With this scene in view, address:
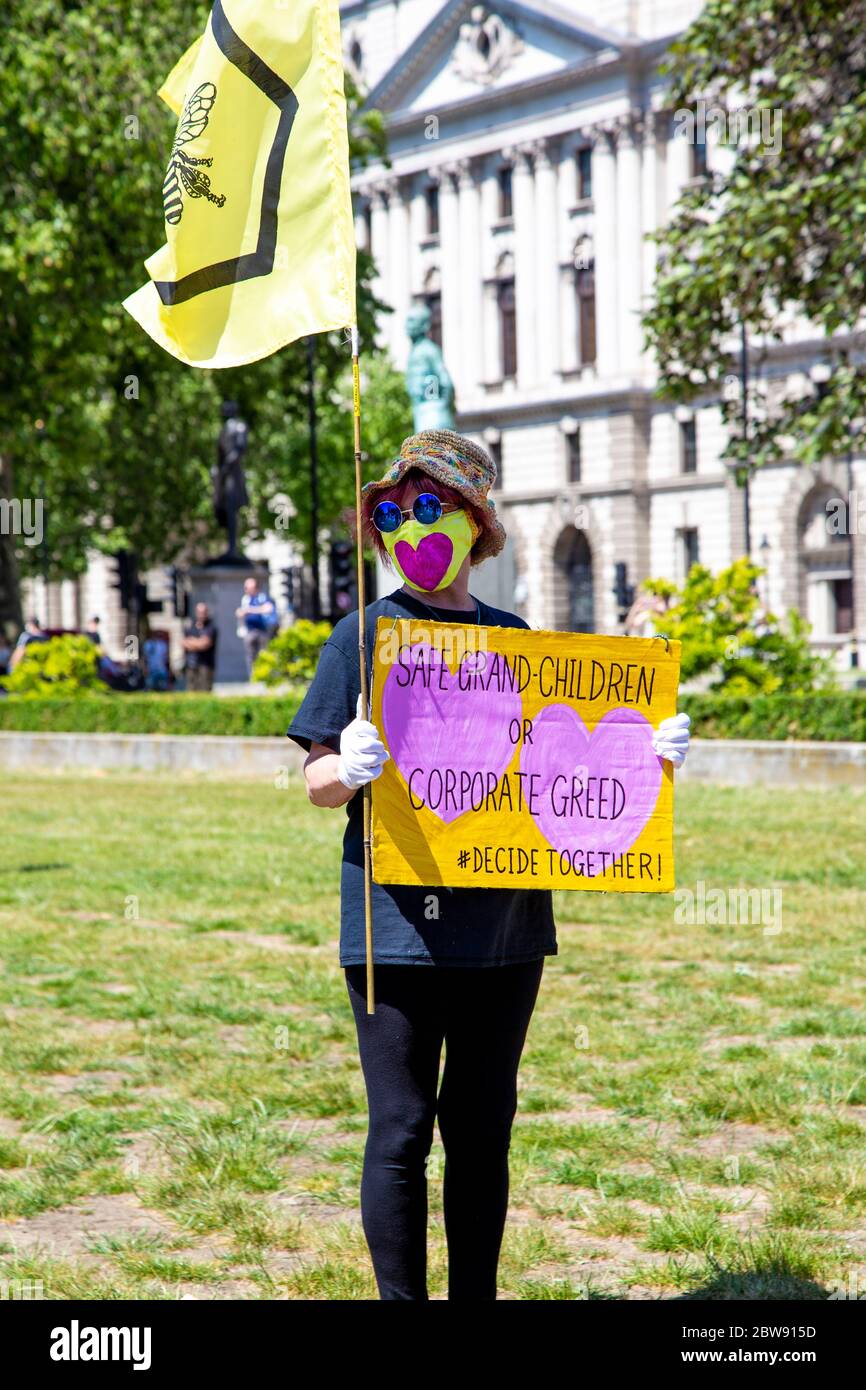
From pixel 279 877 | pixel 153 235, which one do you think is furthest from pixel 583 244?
pixel 279 877

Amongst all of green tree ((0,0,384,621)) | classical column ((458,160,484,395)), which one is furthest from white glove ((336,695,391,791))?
classical column ((458,160,484,395))

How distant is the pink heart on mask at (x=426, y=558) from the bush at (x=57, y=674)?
67.1 ft

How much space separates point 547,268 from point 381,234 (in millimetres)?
9656

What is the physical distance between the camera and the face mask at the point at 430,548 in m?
3.55

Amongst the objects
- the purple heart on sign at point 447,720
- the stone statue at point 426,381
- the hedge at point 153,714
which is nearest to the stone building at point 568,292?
the stone statue at point 426,381

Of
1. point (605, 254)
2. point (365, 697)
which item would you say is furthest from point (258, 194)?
point (605, 254)

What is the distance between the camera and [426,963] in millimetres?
3420

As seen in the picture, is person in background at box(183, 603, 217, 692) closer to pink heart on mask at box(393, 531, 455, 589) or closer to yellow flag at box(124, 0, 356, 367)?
yellow flag at box(124, 0, 356, 367)

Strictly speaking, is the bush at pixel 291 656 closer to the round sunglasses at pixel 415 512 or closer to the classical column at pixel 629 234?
the round sunglasses at pixel 415 512

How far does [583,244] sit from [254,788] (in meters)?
46.9

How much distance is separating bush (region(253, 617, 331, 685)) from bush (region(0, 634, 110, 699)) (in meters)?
2.93

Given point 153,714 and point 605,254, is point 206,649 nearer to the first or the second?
point 153,714

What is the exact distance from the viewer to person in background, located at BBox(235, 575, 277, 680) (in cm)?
2798
